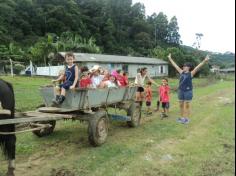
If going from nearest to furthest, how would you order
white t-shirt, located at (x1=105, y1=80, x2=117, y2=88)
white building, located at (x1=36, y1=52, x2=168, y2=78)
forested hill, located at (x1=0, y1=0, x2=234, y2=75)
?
white t-shirt, located at (x1=105, y1=80, x2=117, y2=88) < white building, located at (x1=36, y1=52, x2=168, y2=78) < forested hill, located at (x1=0, y1=0, x2=234, y2=75)

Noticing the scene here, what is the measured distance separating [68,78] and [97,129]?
134 cm

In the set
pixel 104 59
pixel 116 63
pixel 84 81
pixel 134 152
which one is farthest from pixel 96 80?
pixel 116 63

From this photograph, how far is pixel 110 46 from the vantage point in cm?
8831

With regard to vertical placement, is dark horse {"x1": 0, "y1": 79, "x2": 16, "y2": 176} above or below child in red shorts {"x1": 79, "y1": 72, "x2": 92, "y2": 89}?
below

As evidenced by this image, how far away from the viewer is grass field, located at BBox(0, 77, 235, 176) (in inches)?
256

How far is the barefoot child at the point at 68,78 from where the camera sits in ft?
26.0

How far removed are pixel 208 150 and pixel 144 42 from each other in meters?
93.3

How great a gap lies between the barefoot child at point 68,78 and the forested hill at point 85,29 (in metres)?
39.1

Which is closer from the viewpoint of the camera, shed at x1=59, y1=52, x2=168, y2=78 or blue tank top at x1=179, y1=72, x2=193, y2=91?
blue tank top at x1=179, y1=72, x2=193, y2=91

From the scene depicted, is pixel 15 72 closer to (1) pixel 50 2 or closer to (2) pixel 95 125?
(2) pixel 95 125

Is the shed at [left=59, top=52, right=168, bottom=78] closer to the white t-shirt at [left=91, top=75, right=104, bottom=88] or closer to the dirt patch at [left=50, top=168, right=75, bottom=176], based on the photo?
the white t-shirt at [left=91, top=75, right=104, bottom=88]

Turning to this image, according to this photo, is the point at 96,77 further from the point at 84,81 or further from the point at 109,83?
the point at 84,81

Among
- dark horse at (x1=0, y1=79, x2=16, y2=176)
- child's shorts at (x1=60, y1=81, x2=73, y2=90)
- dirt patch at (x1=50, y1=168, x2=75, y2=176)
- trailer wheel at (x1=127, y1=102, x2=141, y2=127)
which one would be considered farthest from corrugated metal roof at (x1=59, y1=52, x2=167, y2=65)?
dirt patch at (x1=50, y1=168, x2=75, y2=176)

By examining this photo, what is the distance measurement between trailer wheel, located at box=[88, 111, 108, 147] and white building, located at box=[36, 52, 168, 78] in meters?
21.8
